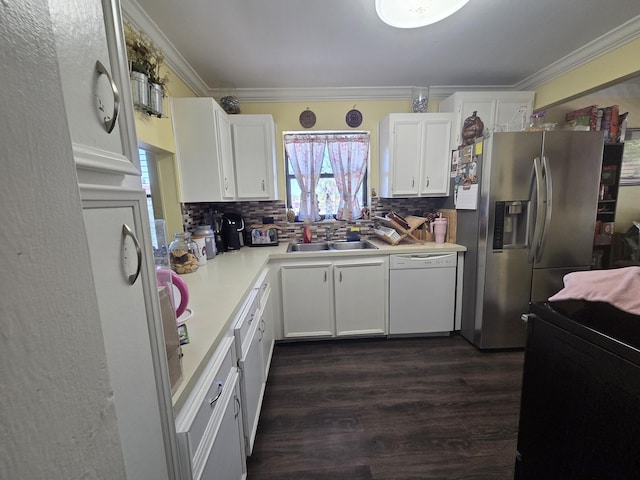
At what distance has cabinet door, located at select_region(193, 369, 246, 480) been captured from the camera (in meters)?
0.79

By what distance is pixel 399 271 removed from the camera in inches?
92.3

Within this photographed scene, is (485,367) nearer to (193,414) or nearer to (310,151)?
(193,414)

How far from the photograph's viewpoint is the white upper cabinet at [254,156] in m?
2.41

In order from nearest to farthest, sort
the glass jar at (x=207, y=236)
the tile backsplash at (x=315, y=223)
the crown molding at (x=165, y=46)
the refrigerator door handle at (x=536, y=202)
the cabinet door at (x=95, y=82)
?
1. the cabinet door at (x=95, y=82)
2. the crown molding at (x=165, y=46)
3. the refrigerator door handle at (x=536, y=202)
4. the glass jar at (x=207, y=236)
5. the tile backsplash at (x=315, y=223)

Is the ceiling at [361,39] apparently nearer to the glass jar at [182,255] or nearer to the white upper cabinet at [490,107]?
the white upper cabinet at [490,107]

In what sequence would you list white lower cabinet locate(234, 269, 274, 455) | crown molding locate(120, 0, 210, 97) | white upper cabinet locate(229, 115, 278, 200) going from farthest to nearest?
white upper cabinet locate(229, 115, 278, 200), crown molding locate(120, 0, 210, 97), white lower cabinet locate(234, 269, 274, 455)

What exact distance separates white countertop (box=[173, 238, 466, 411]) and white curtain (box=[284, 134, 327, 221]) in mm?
579

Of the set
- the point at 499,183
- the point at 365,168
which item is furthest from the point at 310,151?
the point at 499,183

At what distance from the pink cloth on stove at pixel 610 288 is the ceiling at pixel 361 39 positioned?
1621 millimetres

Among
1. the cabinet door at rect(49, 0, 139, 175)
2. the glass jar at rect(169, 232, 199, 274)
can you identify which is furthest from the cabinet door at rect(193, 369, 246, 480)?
the glass jar at rect(169, 232, 199, 274)

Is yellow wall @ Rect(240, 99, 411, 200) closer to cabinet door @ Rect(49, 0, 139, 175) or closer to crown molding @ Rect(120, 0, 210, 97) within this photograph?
crown molding @ Rect(120, 0, 210, 97)

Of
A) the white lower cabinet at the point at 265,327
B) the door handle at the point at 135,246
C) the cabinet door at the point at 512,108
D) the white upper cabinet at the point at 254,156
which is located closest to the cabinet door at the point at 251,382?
the white lower cabinet at the point at 265,327

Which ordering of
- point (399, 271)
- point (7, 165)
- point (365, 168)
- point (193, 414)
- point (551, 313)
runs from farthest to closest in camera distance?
1. point (365, 168)
2. point (399, 271)
3. point (551, 313)
4. point (193, 414)
5. point (7, 165)

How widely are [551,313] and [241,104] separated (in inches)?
116
